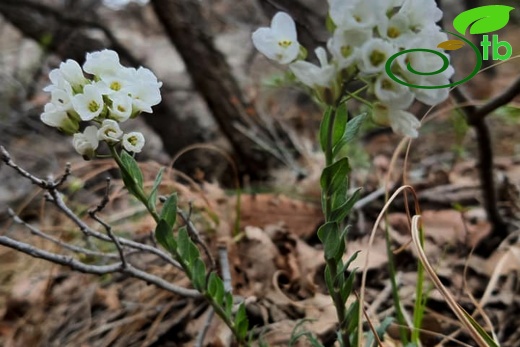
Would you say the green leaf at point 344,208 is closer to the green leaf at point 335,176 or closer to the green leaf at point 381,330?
the green leaf at point 335,176

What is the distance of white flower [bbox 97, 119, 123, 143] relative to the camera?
572 mm

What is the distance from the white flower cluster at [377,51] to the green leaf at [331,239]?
0.45 ft

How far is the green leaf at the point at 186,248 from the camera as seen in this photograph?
697mm

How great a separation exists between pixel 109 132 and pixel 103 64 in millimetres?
80

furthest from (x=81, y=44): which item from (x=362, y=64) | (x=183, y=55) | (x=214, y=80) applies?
(x=362, y=64)

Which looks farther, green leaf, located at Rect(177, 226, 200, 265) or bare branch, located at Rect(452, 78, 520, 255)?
bare branch, located at Rect(452, 78, 520, 255)

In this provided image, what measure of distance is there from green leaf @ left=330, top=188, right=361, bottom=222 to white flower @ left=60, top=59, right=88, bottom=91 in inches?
13.2

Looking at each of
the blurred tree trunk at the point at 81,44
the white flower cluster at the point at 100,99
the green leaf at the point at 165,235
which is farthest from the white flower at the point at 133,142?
the blurred tree trunk at the point at 81,44

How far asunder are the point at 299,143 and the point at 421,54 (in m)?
1.59

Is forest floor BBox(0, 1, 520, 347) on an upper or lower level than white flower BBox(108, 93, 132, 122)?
lower

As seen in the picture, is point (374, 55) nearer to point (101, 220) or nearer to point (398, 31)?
point (398, 31)

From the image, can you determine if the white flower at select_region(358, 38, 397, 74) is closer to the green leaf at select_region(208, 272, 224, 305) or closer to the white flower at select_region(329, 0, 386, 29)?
the white flower at select_region(329, 0, 386, 29)

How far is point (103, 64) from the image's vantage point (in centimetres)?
59

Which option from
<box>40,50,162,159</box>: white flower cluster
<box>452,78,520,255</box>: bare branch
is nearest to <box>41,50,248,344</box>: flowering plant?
<box>40,50,162,159</box>: white flower cluster
